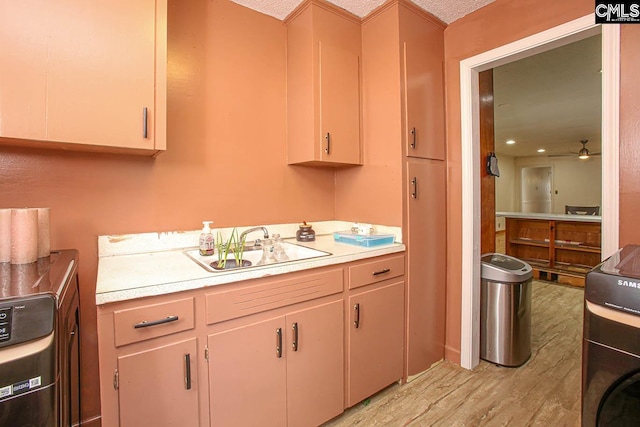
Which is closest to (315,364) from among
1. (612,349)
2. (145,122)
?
(612,349)

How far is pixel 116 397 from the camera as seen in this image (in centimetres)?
104

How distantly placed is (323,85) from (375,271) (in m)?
1.23

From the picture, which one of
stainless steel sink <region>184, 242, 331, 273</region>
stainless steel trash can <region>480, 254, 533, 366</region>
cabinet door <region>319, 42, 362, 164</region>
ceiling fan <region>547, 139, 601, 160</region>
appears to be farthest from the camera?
ceiling fan <region>547, 139, 601, 160</region>

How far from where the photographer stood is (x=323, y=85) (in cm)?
195

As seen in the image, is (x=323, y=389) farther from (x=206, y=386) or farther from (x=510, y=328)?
(x=510, y=328)

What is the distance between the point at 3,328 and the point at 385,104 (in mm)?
2010

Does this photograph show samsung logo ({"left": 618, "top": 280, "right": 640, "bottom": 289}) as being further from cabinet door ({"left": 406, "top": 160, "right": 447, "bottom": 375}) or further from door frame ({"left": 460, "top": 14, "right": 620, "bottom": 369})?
cabinet door ({"left": 406, "top": 160, "right": 447, "bottom": 375})

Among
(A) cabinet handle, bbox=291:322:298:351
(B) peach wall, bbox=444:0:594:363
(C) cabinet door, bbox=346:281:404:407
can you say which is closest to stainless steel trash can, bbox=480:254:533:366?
(B) peach wall, bbox=444:0:594:363

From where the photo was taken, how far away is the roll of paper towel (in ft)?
3.42

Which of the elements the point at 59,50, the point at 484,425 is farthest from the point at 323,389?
the point at 59,50

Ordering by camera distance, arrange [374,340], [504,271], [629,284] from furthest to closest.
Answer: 1. [504,271]
2. [374,340]
3. [629,284]

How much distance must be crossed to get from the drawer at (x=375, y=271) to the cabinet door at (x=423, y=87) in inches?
27.9

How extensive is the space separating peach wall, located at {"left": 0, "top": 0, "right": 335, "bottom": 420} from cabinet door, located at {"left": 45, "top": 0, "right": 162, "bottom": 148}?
→ 0.35 metres

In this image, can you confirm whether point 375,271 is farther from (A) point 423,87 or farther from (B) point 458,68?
(B) point 458,68
